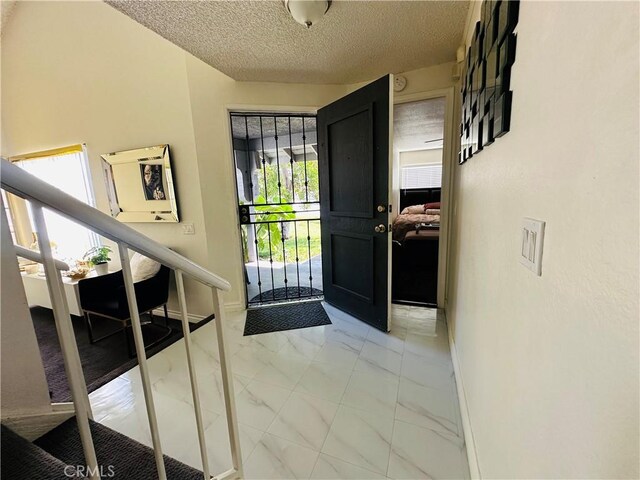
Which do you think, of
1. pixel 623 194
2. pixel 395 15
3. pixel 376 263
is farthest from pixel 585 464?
pixel 395 15

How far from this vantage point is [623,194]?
365 millimetres

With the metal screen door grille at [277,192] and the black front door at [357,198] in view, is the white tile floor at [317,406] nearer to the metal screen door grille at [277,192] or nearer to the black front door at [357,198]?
the black front door at [357,198]

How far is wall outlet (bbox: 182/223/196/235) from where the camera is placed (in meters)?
2.75

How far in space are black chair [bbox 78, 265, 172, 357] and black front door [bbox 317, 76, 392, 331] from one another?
171 centimetres

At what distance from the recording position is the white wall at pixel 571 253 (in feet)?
1.19

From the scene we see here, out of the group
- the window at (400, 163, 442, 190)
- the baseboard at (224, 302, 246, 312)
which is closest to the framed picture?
the baseboard at (224, 302, 246, 312)

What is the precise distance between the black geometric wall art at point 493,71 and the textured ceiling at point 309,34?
69 centimetres

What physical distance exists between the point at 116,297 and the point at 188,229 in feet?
2.83

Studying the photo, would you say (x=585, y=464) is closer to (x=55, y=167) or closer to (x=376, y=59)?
(x=376, y=59)

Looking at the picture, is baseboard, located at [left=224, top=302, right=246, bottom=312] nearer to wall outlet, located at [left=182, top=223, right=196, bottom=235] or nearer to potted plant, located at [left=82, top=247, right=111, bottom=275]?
wall outlet, located at [left=182, top=223, right=196, bottom=235]

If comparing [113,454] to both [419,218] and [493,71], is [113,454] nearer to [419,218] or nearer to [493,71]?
[493,71]

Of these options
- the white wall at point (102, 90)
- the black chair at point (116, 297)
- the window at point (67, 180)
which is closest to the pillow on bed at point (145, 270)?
the black chair at point (116, 297)

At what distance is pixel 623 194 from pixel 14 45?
222 inches

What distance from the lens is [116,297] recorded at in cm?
233
